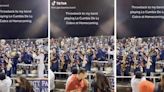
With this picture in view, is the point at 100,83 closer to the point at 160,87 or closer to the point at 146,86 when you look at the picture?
the point at 146,86

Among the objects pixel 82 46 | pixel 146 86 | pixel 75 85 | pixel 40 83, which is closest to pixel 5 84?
pixel 40 83

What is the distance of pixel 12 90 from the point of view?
14.0 feet

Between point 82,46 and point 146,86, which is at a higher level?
point 82,46

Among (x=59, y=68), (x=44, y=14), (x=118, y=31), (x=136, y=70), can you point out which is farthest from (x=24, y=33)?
(x=136, y=70)

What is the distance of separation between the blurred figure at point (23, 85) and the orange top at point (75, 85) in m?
0.48

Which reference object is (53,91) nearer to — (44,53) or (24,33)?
(44,53)

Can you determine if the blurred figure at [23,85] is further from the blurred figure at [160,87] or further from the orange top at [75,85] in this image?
the blurred figure at [160,87]

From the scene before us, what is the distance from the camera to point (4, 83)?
4.24 m

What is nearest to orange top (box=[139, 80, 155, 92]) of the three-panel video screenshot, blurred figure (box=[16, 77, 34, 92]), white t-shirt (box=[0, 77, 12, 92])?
the three-panel video screenshot

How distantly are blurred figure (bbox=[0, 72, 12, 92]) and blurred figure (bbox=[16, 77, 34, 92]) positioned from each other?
11cm

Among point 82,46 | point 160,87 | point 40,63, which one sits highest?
point 82,46

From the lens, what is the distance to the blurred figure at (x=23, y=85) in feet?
14.0

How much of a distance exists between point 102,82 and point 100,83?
0.10ft

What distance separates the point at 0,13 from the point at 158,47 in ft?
6.64
